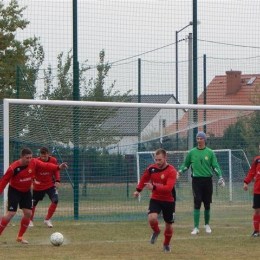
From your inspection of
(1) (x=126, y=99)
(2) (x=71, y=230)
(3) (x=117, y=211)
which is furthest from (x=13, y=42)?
(2) (x=71, y=230)

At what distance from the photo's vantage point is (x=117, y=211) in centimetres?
1761

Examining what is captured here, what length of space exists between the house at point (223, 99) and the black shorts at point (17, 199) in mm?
5568

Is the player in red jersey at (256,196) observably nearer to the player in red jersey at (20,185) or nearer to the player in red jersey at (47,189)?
the player in red jersey at (47,189)

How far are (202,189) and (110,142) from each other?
3.27 metres

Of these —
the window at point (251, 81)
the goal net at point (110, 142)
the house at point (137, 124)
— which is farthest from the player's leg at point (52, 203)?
the window at point (251, 81)

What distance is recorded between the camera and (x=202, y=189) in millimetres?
15062

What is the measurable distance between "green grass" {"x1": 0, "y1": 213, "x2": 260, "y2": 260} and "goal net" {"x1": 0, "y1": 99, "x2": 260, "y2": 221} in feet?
2.27

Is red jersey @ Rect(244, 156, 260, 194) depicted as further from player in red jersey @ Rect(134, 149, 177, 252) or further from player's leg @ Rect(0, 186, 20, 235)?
player's leg @ Rect(0, 186, 20, 235)

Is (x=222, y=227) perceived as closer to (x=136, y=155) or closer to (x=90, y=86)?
(x=136, y=155)

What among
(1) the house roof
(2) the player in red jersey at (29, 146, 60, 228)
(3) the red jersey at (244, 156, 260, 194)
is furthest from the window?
(2) the player in red jersey at (29, 146, 60, 228)

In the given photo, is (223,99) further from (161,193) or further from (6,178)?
(6,178)

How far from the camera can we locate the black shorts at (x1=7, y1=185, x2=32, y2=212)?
12.8m

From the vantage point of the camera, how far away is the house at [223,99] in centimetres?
1780

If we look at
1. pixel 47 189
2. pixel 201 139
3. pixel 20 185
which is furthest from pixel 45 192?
pixel 201 139
